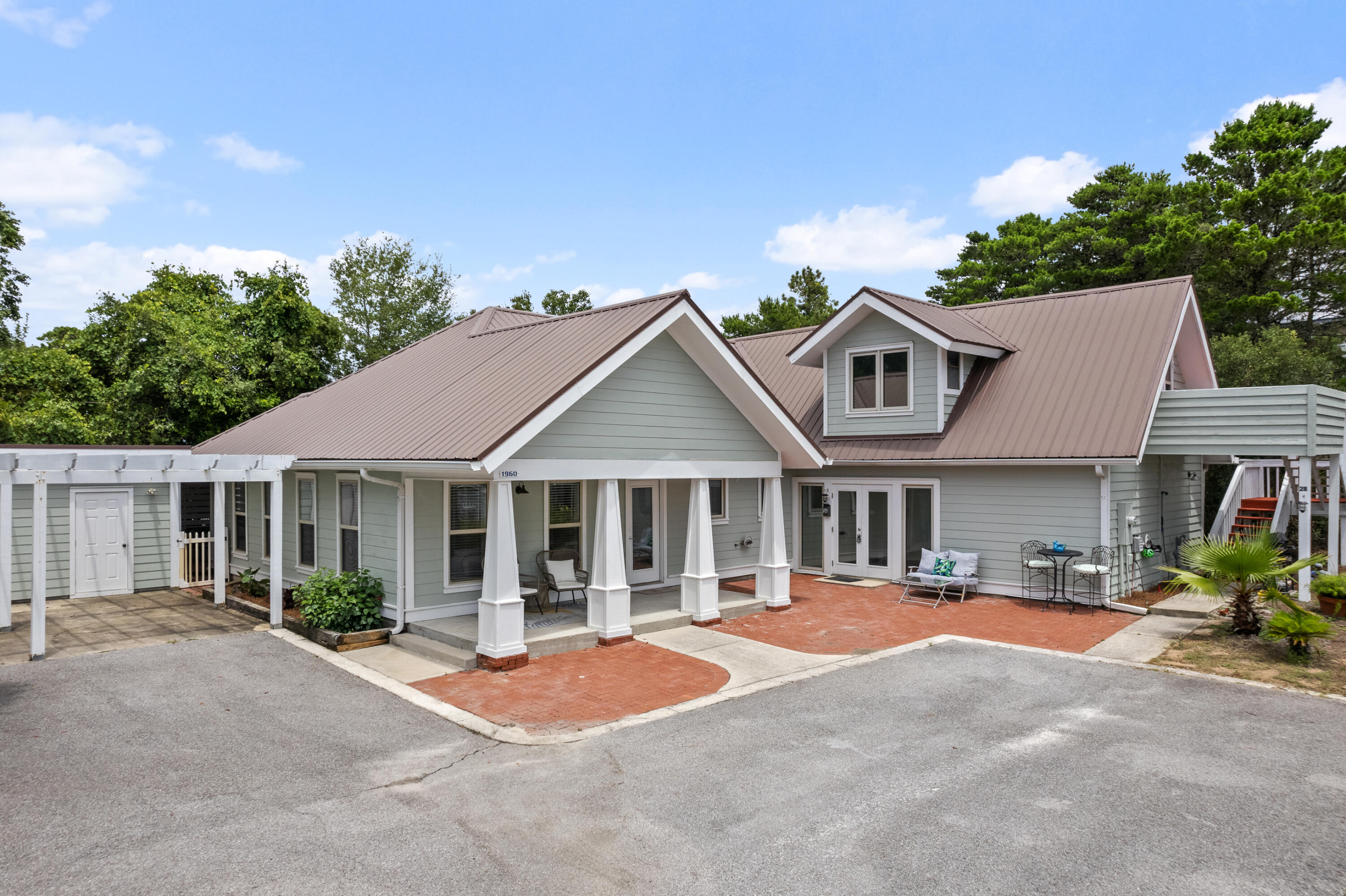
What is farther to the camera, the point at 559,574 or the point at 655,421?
the point at 559,574

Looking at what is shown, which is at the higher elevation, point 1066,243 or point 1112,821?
point 1066,243

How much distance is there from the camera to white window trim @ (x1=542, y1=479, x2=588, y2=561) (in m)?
13.2

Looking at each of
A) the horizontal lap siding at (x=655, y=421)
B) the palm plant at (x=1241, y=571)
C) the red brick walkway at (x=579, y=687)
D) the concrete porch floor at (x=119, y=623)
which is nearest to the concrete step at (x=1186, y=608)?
the palm plant at (x=1241, y=571)

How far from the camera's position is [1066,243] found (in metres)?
33.8

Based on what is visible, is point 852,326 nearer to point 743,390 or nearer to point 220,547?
point 743,390

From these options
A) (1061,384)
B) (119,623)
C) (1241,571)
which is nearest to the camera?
(1241,571)

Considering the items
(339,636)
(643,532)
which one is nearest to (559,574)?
(643,532)

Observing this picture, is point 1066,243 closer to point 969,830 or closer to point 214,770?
point 969,830

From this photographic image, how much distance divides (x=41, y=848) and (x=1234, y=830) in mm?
8184

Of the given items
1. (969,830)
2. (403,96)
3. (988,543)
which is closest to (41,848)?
(969,830)

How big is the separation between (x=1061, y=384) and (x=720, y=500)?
23.2ft

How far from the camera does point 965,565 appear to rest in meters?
15.0

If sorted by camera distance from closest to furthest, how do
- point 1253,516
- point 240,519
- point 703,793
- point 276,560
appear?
point 703,793 < point 276,560 < point 240,519 < point 1253,516

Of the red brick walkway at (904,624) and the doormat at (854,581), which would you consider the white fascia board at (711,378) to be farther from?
the doormat at (854,581)
